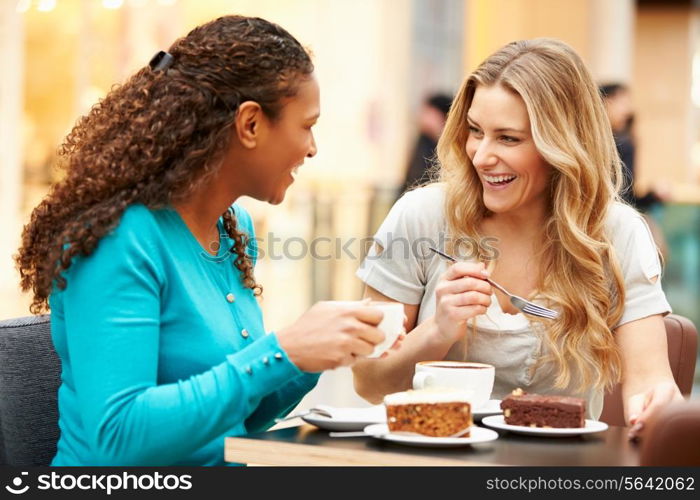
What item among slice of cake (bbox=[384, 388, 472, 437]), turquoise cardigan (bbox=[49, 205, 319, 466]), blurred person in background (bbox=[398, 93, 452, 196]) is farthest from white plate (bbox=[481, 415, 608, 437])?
blurred person in background (bbox=[398, 93, 452, 196])

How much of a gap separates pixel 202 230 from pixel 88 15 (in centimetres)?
481

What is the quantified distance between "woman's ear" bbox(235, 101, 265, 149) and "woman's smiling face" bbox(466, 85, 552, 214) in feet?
2.15

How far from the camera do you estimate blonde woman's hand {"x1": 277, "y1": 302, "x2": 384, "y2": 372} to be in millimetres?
1521

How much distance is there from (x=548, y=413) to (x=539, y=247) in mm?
707

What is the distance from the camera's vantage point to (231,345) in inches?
68.1

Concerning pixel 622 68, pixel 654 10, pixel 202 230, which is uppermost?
pixel 654 10

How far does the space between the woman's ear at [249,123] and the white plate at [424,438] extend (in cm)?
52

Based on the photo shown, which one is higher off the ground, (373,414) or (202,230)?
(202,230)

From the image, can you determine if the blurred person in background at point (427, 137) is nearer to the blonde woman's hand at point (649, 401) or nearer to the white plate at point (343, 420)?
the blonde woman's hand at point (649, 401)

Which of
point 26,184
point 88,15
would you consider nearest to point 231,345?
point 26,184

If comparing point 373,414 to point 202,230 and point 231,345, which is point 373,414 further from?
point 202,230

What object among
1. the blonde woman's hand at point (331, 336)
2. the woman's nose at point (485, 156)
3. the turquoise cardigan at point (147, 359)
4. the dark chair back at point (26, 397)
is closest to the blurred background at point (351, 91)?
the woman's nose at point (485, 156)

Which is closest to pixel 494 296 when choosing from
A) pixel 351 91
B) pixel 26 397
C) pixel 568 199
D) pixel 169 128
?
pixel 568 199

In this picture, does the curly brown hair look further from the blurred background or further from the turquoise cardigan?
the blurred background
